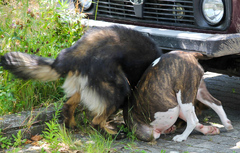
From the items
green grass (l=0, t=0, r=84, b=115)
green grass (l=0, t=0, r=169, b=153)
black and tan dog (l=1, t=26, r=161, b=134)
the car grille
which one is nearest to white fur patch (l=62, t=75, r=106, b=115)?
black and tan dog (l=1, t=26, r=161, b=134)

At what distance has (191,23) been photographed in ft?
14.0

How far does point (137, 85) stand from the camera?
4023mm

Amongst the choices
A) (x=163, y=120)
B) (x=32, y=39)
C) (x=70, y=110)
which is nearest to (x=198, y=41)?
(x=163, y=120)

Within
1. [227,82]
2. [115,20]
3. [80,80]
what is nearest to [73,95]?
[80,80]

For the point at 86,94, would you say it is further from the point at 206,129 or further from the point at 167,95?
the point at 206,129

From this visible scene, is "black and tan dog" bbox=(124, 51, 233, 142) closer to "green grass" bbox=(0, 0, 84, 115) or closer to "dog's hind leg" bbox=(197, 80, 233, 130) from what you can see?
"dog's hind leg" bbox=(197, 80, 233, 130)

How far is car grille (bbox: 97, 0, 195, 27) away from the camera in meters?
4.25

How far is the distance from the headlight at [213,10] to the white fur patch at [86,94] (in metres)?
1.48

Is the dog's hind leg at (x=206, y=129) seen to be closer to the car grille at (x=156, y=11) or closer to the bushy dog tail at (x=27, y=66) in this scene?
the car grille at (x=156, y=11)

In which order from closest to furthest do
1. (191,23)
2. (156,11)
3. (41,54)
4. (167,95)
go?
(167,95) < (191,23) < (41,54) < (156,11)

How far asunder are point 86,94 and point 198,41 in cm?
125

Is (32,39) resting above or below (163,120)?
above

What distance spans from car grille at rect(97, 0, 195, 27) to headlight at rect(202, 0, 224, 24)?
0.53 feet

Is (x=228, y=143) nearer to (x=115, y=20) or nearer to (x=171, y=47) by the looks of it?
(x=171, y=47)
